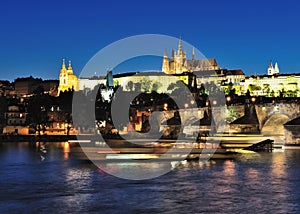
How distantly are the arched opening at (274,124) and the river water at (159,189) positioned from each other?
63.8ft

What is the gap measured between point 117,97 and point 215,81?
59.3 metres

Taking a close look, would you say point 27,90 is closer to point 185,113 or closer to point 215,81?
point 215,81

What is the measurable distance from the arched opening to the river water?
19.5 metres

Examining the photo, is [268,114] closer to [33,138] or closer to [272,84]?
[33,138]

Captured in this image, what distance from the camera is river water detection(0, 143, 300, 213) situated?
57.8ft

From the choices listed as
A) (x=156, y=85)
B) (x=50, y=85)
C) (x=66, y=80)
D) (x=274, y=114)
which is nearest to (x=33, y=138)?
(x=274, y=114)

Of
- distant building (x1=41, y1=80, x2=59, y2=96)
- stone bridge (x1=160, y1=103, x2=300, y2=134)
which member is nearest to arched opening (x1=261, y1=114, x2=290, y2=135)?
stone bridge (x1=160, y1=103, x2=300, y2=134)

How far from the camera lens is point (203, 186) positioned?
21812mm

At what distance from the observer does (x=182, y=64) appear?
15338 cm

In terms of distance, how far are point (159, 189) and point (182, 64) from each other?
133293 millimetres

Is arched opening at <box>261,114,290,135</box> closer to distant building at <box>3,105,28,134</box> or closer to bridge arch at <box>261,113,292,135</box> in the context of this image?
bridge arch at <box>261,113,292,135</box>

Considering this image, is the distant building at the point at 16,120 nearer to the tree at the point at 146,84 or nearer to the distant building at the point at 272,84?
the tree at the point at 146,84

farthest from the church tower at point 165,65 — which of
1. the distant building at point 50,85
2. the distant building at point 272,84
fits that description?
the distant building at point 272,84

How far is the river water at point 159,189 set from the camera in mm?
17625
